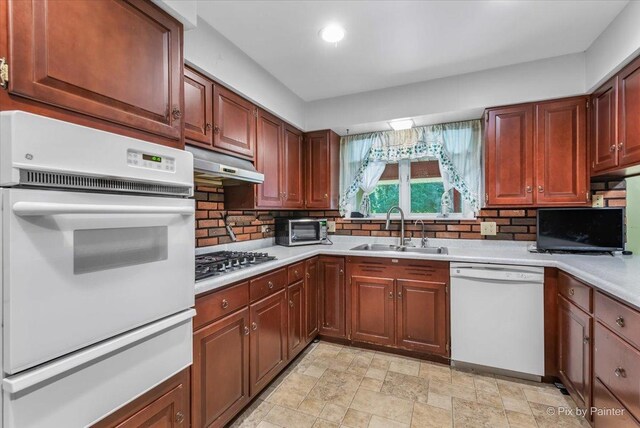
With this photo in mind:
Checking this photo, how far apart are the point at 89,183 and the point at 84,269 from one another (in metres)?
0.27

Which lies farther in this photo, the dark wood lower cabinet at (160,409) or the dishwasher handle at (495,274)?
the dishwasher handle at (495,274)

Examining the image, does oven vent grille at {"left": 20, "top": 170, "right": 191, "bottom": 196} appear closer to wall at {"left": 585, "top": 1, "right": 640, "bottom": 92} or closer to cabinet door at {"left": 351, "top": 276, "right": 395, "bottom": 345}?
cabinet door at {"left": 351, "top": 276, "right": 395, "bottom": 345}

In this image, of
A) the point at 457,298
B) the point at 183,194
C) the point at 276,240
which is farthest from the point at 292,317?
the point at 183,194

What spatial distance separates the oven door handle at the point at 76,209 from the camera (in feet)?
2.49

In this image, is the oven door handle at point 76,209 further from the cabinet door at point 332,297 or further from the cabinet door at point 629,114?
the cabinet door at point 629,114

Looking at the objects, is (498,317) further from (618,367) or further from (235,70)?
(235,70)

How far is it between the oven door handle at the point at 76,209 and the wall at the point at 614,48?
8.69ft

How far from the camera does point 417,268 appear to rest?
2.45m

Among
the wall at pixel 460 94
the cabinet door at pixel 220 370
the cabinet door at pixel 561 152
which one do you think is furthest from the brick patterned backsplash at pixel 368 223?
the wall at pixel 460 94

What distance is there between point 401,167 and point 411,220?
59 cm

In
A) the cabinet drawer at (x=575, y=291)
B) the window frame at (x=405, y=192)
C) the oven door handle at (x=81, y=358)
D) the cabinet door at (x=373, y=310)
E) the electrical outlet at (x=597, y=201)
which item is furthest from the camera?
the window frame at (x=405, y=192)

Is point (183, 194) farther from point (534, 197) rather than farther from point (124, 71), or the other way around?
point (534, 197)

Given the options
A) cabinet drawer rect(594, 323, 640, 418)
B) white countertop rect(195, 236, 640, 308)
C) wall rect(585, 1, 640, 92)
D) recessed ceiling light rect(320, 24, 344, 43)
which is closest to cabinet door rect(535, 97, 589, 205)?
wall rect(585, 1, 640, 92)

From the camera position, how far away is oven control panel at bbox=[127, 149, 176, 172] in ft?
3.39
